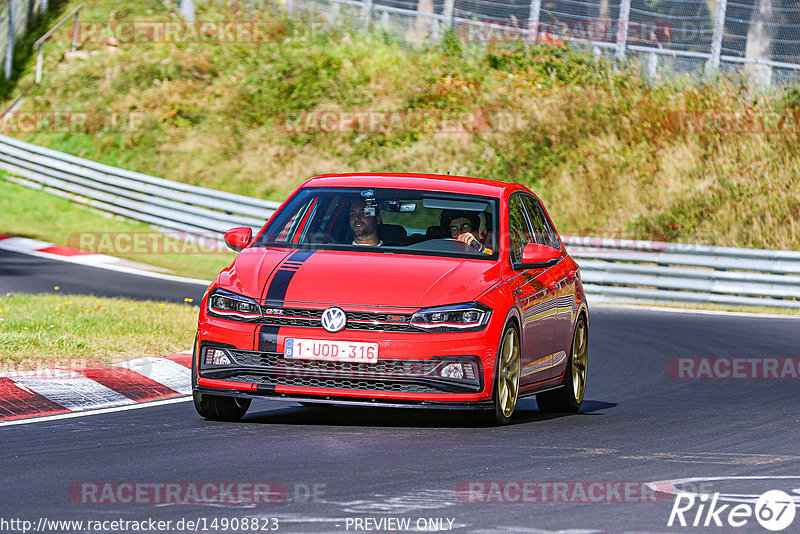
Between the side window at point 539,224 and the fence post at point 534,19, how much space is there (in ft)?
72.3

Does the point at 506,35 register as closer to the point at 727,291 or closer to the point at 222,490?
the point at 727,291

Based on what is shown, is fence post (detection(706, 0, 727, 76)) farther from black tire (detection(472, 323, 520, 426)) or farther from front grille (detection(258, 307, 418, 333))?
front grille (detection(258, 307, 418, 333))

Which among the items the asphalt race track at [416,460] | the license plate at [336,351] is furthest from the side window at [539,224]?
the license plate at [336,351]

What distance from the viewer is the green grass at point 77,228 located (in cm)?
2353

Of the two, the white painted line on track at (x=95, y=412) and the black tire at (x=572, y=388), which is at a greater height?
the black tire at (x=572, y=388)

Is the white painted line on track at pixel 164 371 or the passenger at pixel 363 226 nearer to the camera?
the passenger at pixel 363 226

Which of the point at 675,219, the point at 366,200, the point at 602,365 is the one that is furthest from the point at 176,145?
the point at 366,200

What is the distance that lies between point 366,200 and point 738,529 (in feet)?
13.8

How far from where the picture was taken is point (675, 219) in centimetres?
2695

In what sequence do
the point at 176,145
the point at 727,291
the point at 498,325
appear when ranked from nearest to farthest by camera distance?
the point at 498,325, the point at 727,291, the point at 176,145

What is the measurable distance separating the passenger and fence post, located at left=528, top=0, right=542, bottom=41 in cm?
2345

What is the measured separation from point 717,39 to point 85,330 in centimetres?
2104

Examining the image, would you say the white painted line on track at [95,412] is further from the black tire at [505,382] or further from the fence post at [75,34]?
the fence post at [75,34]

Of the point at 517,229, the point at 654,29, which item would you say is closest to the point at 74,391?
the point at 517,229
